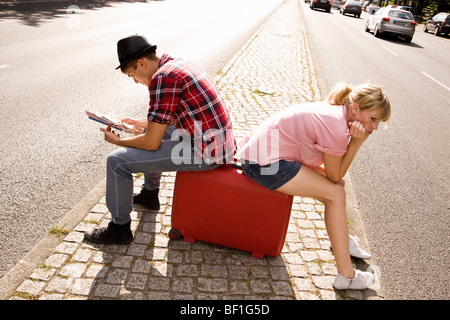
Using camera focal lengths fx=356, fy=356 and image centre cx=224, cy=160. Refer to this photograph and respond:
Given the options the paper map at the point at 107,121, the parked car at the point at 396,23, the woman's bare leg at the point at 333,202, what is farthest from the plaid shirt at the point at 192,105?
the parked car at the point at 396,23

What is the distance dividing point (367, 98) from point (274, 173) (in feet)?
2.71

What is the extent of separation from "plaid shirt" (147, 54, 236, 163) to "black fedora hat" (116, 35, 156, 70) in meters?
0.15

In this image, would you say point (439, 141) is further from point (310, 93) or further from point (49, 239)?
point (49, 239)

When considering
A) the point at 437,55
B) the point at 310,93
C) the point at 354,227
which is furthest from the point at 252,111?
the point at 437,55

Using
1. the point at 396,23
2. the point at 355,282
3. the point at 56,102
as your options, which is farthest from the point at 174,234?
the point at 396,23

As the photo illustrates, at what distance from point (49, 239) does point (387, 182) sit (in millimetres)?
3967

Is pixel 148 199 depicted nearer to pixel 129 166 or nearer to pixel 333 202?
pixel 129 166

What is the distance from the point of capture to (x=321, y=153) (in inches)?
105

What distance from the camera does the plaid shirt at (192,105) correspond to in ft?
7.90

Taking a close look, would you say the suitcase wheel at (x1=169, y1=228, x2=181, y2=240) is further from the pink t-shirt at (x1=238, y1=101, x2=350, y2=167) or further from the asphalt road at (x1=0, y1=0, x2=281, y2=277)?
the asphalt road at (x1=0, y1=0, x2=281, y2=277)

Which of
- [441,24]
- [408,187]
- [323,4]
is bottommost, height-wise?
[408,187]

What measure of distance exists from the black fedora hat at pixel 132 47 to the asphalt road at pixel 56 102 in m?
1.62

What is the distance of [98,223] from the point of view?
3115 millimetres
